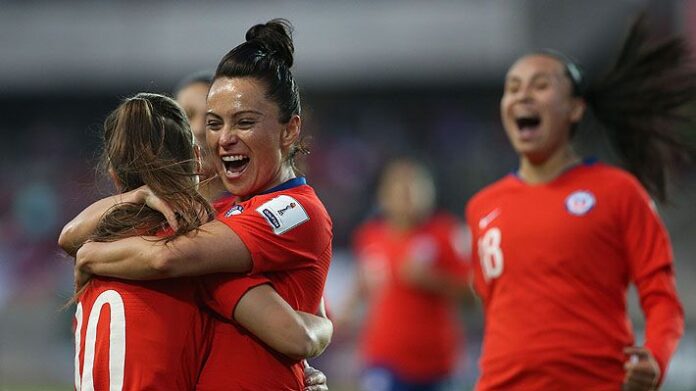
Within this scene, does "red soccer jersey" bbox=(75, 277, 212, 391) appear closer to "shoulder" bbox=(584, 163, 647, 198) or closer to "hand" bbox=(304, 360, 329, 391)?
"hand" bbox=(304, 360, 329, 391)

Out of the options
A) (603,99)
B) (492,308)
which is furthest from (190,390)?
(603,99)

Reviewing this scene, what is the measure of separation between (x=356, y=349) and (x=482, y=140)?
7.65 metres

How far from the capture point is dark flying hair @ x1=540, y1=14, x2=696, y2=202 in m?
5.17

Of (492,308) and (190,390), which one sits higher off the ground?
(190,390)

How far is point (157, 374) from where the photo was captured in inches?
128

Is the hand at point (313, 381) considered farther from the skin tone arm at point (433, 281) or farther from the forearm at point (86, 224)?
the skin tone arm at point (433, 281)

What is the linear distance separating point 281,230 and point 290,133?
42cm

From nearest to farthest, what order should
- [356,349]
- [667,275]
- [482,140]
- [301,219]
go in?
1. [301,219]
2. [667,275]
3. [356,349]
4. [482,140]

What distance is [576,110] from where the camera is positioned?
5027mm

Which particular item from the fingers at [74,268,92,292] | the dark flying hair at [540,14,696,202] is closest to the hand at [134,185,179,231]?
the fingers at [74,268,92,292]

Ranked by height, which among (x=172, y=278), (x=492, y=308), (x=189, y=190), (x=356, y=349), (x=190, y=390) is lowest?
(x=356, y=349)

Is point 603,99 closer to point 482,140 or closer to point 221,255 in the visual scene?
point 221,255

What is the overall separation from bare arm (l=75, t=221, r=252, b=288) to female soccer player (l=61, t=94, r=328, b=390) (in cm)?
5

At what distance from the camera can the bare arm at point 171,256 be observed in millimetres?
3234
